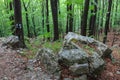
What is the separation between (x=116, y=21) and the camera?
32406mm

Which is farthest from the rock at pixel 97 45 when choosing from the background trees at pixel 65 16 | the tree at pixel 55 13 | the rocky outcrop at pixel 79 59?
the tree at pixel 55 13

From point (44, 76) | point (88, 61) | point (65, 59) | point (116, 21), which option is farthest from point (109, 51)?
point (116, 21)

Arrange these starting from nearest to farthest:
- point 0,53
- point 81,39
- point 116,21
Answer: point 81,39
point 0,53
point 116,21

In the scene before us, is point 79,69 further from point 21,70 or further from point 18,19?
point 18,19

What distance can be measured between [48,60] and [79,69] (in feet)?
4.19

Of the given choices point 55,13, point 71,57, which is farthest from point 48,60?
point 55,13

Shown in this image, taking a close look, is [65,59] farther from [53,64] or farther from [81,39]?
[81,39]

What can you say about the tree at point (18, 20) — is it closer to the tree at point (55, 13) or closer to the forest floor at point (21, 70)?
the forest floor at point (21, 70)

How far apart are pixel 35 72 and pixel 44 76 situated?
0.43 meters

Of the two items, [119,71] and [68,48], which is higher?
[68,48]

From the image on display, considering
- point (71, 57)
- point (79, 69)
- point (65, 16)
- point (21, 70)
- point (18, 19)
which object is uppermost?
point (18, 19)

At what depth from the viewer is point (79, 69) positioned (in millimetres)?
6766

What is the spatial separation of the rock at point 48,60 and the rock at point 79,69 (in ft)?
1.93

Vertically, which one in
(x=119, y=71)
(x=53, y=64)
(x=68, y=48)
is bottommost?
(x=119, y=71)
